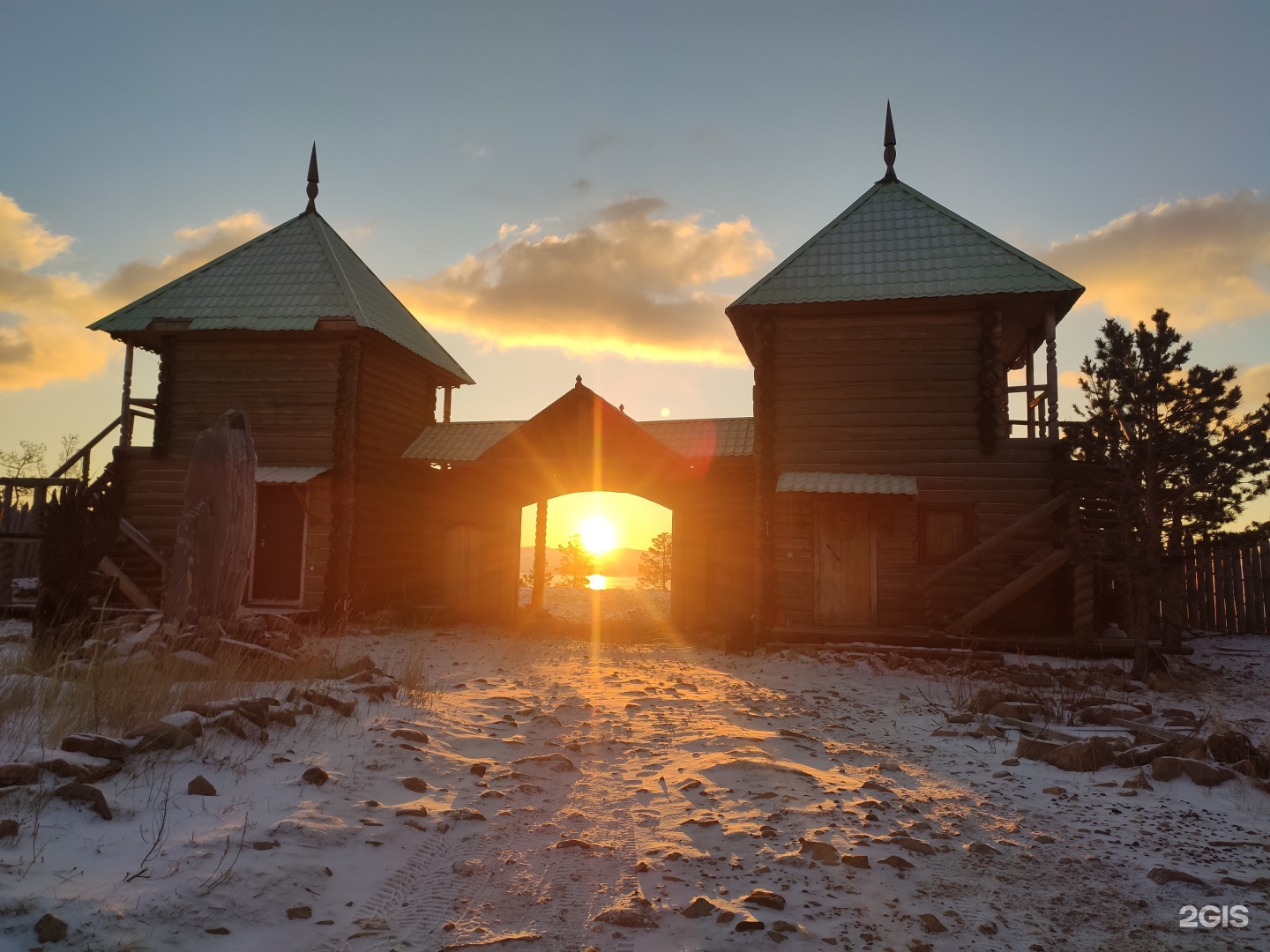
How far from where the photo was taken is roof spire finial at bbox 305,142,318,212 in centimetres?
1919

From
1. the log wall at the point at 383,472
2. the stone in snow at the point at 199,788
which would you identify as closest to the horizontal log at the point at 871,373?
the log wall at the point at 383,472

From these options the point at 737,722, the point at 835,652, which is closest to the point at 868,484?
the point at 835,652

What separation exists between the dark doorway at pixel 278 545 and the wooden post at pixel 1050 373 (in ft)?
48.5

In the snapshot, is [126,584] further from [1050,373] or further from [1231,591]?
[1231,591]

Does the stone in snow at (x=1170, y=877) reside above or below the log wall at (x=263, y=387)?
below

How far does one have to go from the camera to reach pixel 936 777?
17.5 feet

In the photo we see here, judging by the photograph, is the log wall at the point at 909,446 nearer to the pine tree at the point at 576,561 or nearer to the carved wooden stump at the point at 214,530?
the carved wooden stump at the point at 214,530

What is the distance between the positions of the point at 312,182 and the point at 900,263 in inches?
582

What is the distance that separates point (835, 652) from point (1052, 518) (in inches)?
178

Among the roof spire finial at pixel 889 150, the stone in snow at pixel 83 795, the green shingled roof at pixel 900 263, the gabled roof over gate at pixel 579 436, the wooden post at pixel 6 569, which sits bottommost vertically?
the stone in snow at pixel 83 795

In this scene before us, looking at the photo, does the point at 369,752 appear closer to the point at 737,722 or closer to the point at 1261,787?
the point at 737,722

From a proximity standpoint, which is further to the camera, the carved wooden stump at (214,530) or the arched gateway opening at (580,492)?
the arched gateway opening at (580,492)

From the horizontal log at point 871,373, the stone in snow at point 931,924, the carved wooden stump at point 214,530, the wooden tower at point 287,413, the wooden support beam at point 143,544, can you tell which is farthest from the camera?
the wooden tower at point 287,413

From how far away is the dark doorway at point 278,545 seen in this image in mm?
15891
